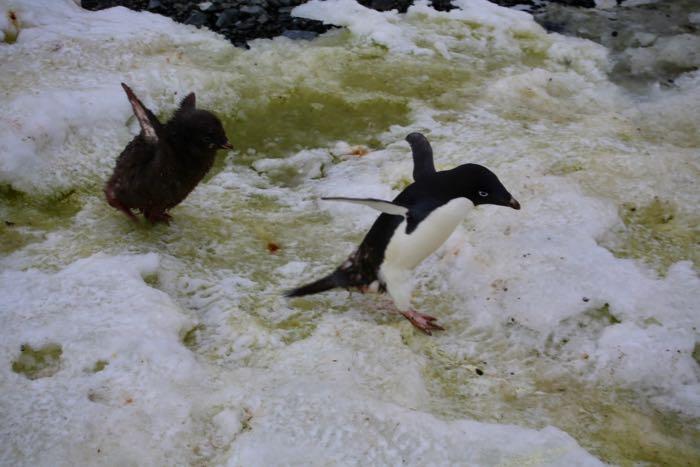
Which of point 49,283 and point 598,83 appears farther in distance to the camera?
point 598,83

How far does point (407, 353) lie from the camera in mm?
3148

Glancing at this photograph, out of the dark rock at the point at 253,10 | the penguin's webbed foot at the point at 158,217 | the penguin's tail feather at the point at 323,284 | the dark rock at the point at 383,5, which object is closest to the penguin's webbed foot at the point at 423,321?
the penguin's tail feather at the point at 323,284

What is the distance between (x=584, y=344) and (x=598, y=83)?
3.16 metres

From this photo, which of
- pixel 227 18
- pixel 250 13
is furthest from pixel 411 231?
pixel 250 13

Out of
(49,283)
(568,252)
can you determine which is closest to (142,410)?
(49,283)

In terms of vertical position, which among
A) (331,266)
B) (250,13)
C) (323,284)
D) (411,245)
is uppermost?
(250,13)

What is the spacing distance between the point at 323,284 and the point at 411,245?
505 millimetres

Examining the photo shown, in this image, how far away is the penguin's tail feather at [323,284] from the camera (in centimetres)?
342

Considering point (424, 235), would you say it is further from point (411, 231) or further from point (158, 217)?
point (158, 217)

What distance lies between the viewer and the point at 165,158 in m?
3.63

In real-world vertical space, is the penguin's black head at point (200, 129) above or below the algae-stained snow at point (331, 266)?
→ above

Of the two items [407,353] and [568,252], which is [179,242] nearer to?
[407,353]

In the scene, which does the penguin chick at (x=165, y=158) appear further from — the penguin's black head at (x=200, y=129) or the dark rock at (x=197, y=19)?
the dark rock at (x=197, y=19)

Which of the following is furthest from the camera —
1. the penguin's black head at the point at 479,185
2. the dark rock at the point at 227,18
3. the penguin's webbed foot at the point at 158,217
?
the dark rock at the point at 227,18
